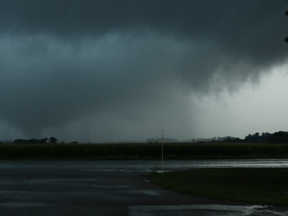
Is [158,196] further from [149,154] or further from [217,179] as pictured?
[149,154]

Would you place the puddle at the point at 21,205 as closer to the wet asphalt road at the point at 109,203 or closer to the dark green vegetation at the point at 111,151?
the wet asphalt road at the point at 109,203

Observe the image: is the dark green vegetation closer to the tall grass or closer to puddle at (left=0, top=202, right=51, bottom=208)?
the tall grass

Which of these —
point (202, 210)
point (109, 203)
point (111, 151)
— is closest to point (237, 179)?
point (202, 210)

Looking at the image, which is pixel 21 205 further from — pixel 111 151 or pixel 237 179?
pixel 111 151

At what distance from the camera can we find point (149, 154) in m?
47.3

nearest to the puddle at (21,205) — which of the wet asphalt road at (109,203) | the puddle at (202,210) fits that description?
the wet asphalt road at (109,203)

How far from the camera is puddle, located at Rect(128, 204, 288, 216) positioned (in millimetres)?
10105

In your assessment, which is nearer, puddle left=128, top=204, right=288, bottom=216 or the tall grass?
puddle left=128, top=204, right=288, bottom=216

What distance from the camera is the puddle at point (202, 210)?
10105 millimetres

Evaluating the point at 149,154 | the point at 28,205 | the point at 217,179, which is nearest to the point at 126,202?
the point at 28,205

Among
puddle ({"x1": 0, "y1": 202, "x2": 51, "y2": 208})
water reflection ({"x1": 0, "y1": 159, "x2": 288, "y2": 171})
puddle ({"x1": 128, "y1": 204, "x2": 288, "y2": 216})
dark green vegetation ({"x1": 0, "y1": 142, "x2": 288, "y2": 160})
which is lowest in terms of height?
puddle ({"x1": 128, "y1": 204, "x2": 288, "y2": 216})

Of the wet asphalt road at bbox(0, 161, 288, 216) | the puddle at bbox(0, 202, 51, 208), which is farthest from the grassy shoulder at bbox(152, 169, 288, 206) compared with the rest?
the puddle at bbox(0, 202, 51, 208)

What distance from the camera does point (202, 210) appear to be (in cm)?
1053

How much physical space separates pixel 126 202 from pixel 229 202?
130 inches
